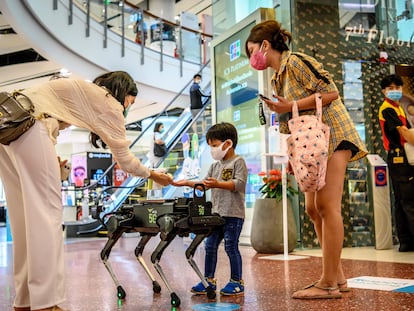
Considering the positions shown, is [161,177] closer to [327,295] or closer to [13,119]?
[13,119]

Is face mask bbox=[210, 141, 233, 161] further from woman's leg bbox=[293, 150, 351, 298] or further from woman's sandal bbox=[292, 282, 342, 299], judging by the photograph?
woman's sandal bbox=[292, 282, 342, 299]

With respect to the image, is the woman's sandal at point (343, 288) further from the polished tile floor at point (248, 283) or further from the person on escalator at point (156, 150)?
the person on escalator at point (156, 150)

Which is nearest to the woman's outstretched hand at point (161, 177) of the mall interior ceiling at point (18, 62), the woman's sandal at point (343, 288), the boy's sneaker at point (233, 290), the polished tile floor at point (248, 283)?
the polished tile floor at point (248, 283)

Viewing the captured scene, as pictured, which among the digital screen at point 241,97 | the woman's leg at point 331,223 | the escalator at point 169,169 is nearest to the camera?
the woman's leg at point 331,223

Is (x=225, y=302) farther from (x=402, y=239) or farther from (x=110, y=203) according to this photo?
(x=110, y=203)

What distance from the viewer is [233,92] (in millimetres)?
6734

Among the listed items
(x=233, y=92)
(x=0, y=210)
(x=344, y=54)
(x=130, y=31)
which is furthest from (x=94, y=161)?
(x=344, y=54)

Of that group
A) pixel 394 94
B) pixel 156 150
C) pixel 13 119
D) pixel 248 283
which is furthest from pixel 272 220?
pixel 156 150

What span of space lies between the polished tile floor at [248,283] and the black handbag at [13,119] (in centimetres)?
101

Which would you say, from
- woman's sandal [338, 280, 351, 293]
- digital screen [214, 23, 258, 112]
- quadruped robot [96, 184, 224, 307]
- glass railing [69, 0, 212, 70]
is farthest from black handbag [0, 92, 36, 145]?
glass railing [69, 0, 212, 70]

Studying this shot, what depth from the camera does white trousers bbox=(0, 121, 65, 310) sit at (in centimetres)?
174

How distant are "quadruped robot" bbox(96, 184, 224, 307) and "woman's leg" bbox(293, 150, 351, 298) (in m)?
0.53

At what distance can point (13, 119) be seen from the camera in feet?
5.82

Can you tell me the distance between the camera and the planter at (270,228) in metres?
5.16
